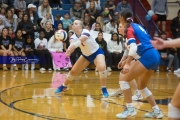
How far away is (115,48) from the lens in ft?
→ 51.0

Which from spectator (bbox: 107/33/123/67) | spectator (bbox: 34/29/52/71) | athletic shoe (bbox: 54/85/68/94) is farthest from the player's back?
spectator (bbox: 107/33/123/67)

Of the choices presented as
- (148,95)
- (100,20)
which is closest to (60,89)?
(148,95)

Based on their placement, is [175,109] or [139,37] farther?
[139,37]

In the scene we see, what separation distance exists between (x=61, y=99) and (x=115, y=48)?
726 cm

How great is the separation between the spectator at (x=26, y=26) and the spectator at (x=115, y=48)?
306 cm

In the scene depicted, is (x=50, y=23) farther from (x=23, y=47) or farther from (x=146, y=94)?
(x=146, y=94)

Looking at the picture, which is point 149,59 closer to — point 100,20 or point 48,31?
point 48,31

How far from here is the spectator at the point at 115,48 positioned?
15.4 metres

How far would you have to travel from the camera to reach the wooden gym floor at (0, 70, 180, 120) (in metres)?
6.98

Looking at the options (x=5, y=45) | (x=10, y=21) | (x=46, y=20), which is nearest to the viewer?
(x=5, y=45)

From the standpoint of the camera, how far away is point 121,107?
7.91 metres

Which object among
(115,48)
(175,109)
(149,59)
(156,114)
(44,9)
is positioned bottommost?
(156,114)

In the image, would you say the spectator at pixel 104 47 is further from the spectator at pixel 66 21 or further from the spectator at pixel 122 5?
the spectator at pixel 122 5

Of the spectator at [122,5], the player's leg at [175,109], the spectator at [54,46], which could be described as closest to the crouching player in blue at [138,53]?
the player's leg at [175,109]
